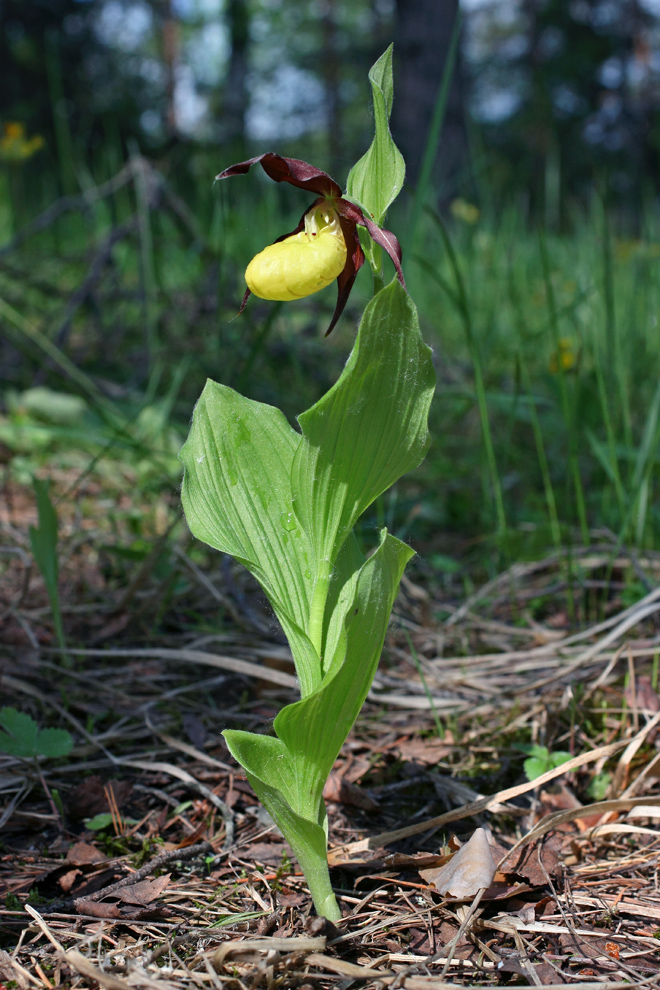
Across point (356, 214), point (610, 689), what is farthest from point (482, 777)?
point (356, 214)

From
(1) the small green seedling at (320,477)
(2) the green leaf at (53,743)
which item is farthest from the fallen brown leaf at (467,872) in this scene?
(2) the green leaf at (53,743)

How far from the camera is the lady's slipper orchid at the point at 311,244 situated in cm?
76

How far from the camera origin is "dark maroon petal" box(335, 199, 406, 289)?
2.45ft

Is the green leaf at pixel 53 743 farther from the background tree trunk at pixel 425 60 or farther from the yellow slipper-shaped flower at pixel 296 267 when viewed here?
the background tree trunk at pixel 425 60

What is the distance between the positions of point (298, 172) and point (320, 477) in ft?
1.21

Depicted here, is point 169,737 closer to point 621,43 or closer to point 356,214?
point 356,214

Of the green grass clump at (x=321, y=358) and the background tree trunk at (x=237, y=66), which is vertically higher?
the background tree trunk at (x=237, y=66)

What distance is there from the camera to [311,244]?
790 millimetres

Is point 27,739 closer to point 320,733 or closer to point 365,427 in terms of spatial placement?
point 320,733

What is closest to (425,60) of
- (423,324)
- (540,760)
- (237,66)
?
(423,324)

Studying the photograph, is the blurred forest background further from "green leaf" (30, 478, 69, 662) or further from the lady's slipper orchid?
the lady's slipper orchid

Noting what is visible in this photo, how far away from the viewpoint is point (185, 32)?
21.2 metres

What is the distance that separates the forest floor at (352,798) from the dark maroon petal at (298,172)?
0.75 m

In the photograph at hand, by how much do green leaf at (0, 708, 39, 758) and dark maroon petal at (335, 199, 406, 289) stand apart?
2.94 ft
